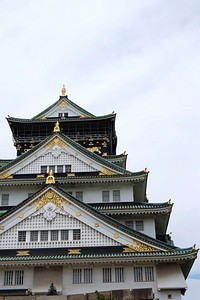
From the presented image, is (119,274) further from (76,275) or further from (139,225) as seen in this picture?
(139,225)

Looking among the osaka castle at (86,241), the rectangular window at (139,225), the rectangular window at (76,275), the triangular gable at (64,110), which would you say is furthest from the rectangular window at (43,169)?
the rectangular window at (76,275)

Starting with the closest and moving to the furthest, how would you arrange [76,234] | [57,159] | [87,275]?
[87,275] < [76,234] < [57,159]

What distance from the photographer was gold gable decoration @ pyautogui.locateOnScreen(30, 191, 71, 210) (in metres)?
29.1

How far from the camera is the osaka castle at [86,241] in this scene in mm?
26688

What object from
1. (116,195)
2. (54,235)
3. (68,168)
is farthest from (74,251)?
(68,168)

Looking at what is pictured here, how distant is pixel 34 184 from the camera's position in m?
33.8

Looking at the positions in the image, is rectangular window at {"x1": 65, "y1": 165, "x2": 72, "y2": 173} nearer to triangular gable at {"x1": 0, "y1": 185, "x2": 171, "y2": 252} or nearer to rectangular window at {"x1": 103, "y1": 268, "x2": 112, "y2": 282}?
triangular gable at {"x1": 0, "y1": 185, "x2": 171, "y2": 252}

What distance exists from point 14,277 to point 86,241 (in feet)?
17.5

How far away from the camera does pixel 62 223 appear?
28844mm

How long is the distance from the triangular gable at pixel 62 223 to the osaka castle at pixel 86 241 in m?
0.07

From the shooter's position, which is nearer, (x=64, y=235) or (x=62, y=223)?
(x=64, y=235)

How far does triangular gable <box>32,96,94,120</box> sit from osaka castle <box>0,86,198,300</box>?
935cm

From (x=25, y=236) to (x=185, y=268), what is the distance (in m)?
11.8

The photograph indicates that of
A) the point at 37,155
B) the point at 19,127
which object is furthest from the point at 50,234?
the point at 19,127
